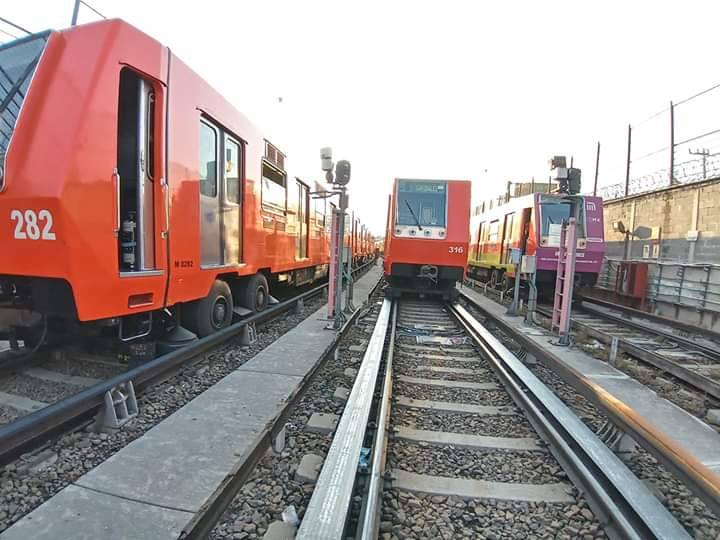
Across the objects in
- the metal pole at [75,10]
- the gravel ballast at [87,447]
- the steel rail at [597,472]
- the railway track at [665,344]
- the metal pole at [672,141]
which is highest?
the metal pole at [672,141]

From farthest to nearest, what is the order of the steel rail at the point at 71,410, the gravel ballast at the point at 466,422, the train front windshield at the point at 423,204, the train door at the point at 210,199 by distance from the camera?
the train front windshield at the point at 423,204 < the train door at the point at 210,199 < the gravel ballast at the point at 466,422 < the steel rail at the point at 71,410

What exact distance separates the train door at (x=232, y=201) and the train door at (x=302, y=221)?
341 cm

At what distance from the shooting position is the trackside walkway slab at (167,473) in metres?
2.10

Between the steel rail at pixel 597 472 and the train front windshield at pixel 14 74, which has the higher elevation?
the train front windshield at pixel 14 74

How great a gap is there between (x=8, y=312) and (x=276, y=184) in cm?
483

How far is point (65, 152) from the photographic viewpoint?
10.4 ft

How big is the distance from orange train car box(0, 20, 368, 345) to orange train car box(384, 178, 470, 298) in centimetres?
557

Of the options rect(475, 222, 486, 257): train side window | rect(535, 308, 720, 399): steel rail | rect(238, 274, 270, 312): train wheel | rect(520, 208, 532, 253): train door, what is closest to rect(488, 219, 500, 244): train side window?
rect(475, 222, 486, 257): train side window

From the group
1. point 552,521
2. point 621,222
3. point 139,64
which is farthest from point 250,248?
point 621,222

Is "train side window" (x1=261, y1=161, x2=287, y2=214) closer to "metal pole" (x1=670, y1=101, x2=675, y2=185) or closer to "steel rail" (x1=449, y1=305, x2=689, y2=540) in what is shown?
"steel rail" (x1=449, y1=305, x2=689, y2=540)

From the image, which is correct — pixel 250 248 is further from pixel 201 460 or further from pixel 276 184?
pixel 201 460

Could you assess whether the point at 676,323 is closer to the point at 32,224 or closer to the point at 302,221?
the point at 302,221

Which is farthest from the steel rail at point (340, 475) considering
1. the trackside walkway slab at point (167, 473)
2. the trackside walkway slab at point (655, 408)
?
the trackside walkway slab at point (655, 408)

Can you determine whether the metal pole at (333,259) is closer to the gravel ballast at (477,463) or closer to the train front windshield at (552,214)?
the gravel ballast at (477,463)
